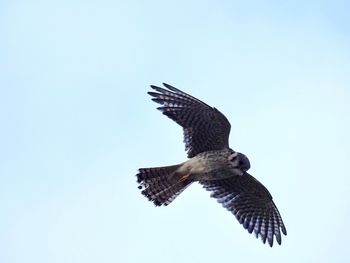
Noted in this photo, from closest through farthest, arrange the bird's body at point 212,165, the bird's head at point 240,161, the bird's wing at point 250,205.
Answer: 1. the bird's head at point 240,161
2. the bird's body at point 212,165
3. the bird's wing at point 250,205

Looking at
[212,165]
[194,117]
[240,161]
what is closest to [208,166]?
[212,165]

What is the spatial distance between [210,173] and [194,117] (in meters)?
1.26

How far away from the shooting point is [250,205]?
21.6 m

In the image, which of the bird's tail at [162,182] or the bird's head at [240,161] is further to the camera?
the bird's tail at [162,182]

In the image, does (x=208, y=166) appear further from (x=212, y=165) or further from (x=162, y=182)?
(x=162, y=182)

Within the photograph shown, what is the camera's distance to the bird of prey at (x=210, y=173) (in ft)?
66.0

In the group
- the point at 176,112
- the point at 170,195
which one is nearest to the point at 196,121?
the point at 176,112

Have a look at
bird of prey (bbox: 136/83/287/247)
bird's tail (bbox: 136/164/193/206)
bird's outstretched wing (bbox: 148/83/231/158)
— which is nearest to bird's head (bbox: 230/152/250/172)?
bird of prey (bbox: 136/83/287/247)

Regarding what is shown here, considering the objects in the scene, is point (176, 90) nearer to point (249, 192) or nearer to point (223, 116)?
point (223, 116)

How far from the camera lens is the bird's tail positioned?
67.8 ft

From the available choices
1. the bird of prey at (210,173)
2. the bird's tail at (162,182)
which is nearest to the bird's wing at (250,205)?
the bird of prey at (210,173)

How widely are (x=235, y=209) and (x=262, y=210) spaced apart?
0.62m

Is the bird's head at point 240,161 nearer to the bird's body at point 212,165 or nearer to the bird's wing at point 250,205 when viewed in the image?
the bird's body at point 212,165

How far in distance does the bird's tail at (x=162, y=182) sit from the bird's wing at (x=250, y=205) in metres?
0.93
